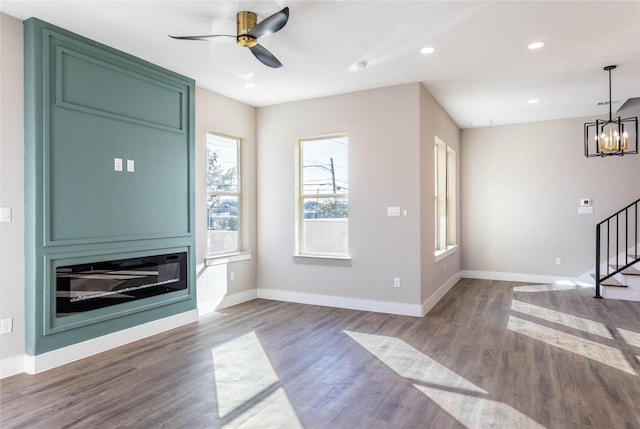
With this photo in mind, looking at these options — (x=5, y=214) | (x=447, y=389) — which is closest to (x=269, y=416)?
(x=447, y=389)

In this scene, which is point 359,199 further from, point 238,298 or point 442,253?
point 238,298

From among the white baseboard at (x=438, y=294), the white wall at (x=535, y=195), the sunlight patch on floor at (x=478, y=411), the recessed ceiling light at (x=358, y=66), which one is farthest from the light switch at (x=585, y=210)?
the sunlight patch on floor at (x=478, y=411)

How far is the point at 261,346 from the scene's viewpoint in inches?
151

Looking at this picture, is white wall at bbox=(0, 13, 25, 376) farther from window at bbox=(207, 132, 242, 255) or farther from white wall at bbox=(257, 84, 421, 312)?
white wall at bbox=(257, 84, 421, 312)

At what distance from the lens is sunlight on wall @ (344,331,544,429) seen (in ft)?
8.07

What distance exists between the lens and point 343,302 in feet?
17.7

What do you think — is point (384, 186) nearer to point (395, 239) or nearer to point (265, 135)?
point (395, 239)

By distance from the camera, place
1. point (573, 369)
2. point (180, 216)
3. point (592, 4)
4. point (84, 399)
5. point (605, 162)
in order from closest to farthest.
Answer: point (84, 399)
point (592, 4)
point (573, 369)
point (180, 216)
point (605, 162)

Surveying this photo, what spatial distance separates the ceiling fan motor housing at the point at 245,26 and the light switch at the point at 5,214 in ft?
7.48

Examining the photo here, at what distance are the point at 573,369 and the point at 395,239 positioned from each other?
7.60 ft

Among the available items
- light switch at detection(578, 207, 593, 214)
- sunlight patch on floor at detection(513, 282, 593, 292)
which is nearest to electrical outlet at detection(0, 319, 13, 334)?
sunlight patch on floor at detection(513, 282, 593, 292)

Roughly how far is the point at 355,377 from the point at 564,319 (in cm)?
308

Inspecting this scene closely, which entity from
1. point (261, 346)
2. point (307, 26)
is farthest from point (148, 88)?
point (261, 346)

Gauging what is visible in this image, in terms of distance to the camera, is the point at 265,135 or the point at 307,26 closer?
the point at 307,26
